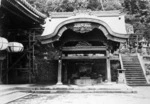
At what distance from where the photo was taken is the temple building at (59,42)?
11586mm

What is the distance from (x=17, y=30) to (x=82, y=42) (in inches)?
196

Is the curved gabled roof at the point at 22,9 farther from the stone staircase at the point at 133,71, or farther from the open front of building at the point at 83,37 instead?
the stone staircase at the point at 133,71

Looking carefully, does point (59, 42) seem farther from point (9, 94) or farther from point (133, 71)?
point (133, 71)

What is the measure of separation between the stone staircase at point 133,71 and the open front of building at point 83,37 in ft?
7.89

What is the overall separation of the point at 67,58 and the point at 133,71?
19.8ft

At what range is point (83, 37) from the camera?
42.6ft

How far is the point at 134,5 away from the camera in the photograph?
2586cm

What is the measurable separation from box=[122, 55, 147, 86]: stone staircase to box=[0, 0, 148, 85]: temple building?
739 millimetres

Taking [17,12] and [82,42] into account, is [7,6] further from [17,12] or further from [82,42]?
[82,42]

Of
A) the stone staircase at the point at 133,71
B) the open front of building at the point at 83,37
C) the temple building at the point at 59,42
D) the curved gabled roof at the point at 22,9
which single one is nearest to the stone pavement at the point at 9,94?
the temple building at the point at 59,42

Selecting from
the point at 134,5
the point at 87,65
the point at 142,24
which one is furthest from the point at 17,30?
the point at 134,5

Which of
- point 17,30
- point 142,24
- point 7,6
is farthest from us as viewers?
point 142,24

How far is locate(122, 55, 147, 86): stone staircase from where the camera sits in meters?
14.6

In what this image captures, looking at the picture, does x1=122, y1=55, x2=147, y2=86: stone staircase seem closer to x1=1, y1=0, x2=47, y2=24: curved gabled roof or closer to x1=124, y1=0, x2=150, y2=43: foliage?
x1=124, y1=0, x2=150, y2=43: foliage
